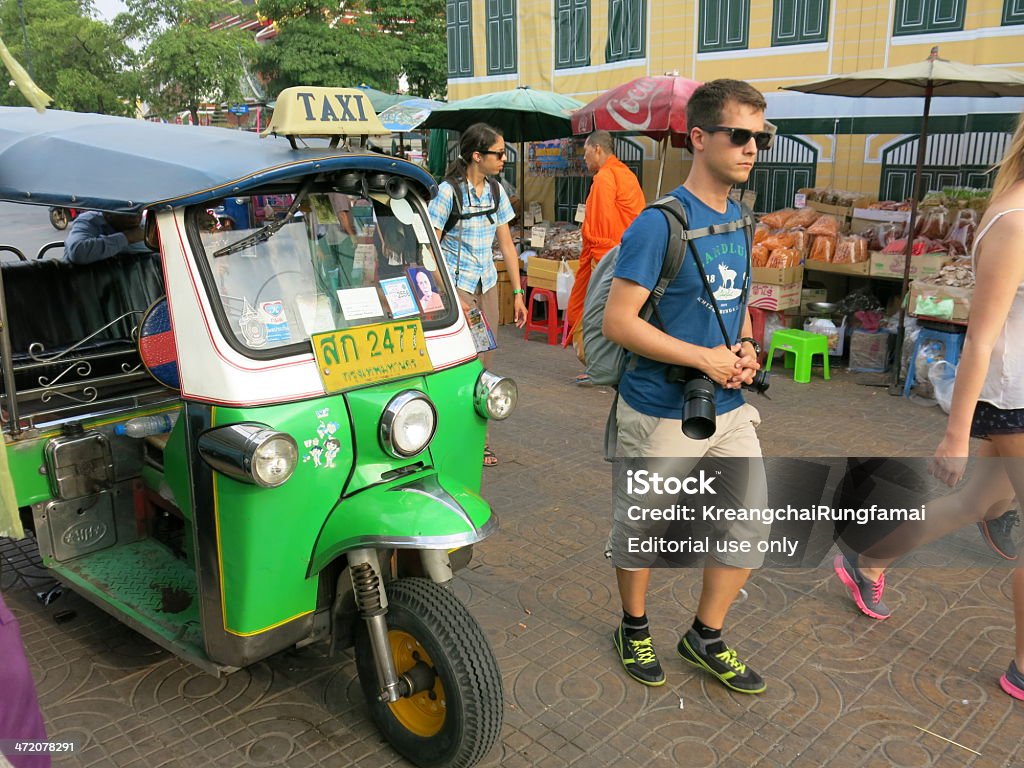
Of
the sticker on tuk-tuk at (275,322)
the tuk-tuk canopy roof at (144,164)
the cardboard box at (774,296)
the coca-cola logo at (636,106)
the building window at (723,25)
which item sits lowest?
the cardboard box at (774,296)

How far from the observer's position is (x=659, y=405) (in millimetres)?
3064

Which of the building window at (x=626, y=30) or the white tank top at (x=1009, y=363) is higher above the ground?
the building window at (x=626, y=30)

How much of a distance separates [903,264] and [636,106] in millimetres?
2879

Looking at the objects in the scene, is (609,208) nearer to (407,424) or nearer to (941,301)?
(941,301)

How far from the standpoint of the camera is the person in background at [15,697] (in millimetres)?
1613

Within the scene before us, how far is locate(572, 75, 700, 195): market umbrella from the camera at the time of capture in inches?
329

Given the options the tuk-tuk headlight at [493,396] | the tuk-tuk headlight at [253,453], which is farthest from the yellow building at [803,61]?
the tuk-tuk headlight at [253,453]

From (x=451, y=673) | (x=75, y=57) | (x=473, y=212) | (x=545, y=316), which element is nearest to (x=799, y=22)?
(x=545, y=316)

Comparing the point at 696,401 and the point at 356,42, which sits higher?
the point at 356,42

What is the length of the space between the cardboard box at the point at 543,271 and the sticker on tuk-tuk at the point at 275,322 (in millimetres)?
6223

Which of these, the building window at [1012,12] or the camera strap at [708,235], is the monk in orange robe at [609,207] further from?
the building window at [1012,12]

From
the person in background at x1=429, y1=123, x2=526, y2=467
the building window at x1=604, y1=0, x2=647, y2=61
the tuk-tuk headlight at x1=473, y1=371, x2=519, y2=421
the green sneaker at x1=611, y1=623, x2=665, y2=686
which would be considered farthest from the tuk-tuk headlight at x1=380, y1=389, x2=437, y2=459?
the building window at x1=604, y1=0, x2=647, y2=61

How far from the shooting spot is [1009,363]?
303 cm

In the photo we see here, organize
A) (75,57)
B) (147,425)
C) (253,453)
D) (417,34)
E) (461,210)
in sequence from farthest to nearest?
1. (75,57)
2. (417,34)
3. (461,210)
4. (147,425)
5. (253,453)
